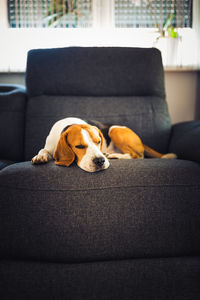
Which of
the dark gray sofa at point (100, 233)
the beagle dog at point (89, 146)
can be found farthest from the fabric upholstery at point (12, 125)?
the dark gray sofa at point (100, 233)

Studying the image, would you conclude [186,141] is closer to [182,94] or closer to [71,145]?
[71,145]

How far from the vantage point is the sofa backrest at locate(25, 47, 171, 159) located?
1952 millimetres

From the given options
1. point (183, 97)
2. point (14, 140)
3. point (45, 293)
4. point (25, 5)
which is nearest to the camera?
point (45, 293)

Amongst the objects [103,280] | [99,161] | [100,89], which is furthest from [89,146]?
[100,89]

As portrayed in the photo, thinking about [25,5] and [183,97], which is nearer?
[25,5]

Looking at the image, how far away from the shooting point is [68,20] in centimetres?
252

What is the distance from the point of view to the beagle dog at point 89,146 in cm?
122

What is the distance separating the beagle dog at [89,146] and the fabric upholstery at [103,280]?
421 mm

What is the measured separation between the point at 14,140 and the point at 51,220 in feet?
3.53

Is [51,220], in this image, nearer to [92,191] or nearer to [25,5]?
[92,191]

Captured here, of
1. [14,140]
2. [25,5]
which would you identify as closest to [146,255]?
[14,140]

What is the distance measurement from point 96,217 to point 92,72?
1.31 metres

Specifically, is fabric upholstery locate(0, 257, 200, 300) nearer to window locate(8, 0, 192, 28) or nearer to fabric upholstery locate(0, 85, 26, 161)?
fabric upholstery locate(0, 85, 26, 161)

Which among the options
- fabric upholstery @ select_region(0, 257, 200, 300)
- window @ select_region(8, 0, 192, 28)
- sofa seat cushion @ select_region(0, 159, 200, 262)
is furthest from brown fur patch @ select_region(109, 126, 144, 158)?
window @ select_region(8, 0, 192, 28)
